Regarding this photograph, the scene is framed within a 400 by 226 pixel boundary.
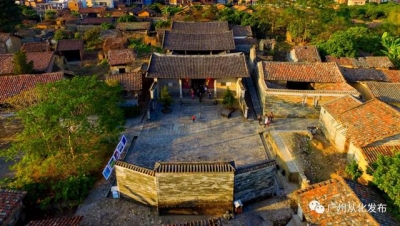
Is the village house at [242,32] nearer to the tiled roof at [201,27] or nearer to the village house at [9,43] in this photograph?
the tiled roof at [201,27]

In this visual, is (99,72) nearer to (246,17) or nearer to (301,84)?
(301,84)

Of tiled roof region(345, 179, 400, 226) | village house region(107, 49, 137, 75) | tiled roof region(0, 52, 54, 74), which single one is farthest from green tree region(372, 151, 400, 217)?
tiled roof region(0, 52, 54, 74)

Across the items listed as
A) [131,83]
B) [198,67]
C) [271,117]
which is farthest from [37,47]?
[271,117]

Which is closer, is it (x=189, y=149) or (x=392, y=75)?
(x=189, y=149)

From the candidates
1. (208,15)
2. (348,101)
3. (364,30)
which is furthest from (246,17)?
(348,101)

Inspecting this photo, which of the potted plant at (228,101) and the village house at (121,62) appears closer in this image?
the potted plant at (228,101)

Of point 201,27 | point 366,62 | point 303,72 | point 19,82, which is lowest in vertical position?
point 366,62

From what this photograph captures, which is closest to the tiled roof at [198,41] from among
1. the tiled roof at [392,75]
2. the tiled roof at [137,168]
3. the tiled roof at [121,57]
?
the tiled roof at [121,57]

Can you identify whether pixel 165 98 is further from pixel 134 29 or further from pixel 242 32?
pixel 134 29
